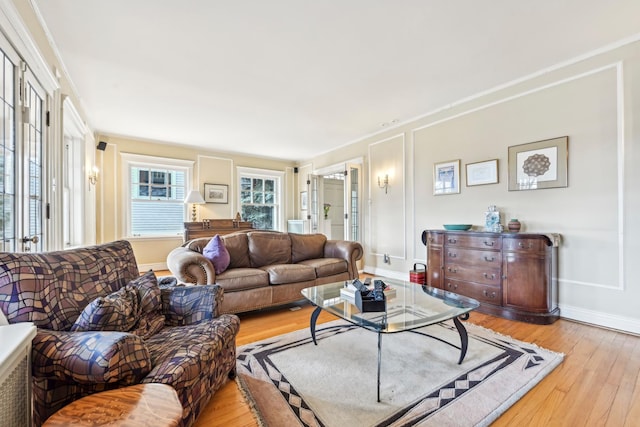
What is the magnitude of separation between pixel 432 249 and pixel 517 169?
1.28 meters

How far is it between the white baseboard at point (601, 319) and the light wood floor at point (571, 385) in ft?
0.30

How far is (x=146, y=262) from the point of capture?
527 centimetres

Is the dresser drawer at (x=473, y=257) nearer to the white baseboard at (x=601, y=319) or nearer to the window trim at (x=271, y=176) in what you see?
the white baseboard at (x=601, y=319)

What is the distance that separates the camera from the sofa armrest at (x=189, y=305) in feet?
5.65

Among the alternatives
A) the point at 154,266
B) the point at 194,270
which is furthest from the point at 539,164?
the point at 154,266

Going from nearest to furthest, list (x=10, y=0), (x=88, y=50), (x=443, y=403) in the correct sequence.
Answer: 1. (x=443, y=403)
2. (x=10, y=0)
3. (x=88, y=50)

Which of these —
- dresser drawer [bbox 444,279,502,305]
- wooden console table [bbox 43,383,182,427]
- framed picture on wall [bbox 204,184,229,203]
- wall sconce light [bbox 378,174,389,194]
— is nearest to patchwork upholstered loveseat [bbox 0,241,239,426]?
wooden console table [bbox 43,383,182,427]

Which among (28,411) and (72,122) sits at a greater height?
(72,122)

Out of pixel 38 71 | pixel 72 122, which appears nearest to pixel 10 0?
pixel 38 71

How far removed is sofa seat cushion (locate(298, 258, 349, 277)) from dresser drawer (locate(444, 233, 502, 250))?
1272mm

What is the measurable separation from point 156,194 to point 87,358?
16.9 feet

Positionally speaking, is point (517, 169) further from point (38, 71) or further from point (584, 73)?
point (38, 71)

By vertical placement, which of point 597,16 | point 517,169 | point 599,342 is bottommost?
point 599,342

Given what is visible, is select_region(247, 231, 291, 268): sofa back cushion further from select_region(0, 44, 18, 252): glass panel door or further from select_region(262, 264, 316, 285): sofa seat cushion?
select_region(0, 44, 18, 252): glass panel door
